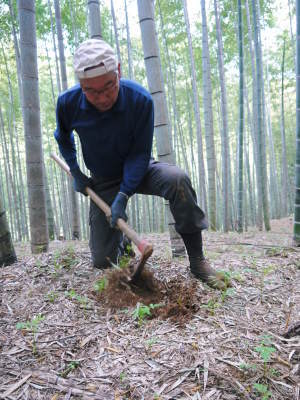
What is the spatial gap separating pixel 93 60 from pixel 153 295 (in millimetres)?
1542

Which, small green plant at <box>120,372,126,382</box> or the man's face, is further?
the man's face

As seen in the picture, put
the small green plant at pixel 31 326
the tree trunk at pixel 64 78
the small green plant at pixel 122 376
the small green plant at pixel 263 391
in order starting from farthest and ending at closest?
the tree trunk at pixel 64 78
the small green plant at pixel 31 326
the small green plant at pixel 122 376
the small green plant at pixel 263 391

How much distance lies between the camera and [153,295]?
214cm

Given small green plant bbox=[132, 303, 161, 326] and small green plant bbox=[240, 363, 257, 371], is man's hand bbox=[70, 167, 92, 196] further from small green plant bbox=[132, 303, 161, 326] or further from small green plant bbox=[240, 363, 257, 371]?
small green plant bbox=[240, 363, 257, 371]

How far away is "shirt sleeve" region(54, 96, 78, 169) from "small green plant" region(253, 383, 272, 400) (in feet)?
6.49

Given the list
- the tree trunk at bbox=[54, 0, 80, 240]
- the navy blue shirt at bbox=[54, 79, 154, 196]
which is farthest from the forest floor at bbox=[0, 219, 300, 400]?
the tree trunk at bbox=[54, 0, 80, 240]

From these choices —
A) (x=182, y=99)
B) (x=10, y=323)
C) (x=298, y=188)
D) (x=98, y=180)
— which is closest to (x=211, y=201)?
(x=298, y=188)

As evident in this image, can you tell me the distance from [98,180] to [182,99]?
37.4 ft

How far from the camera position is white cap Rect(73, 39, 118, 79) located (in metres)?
1.78

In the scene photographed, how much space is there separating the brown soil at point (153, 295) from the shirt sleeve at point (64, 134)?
3.33 feet

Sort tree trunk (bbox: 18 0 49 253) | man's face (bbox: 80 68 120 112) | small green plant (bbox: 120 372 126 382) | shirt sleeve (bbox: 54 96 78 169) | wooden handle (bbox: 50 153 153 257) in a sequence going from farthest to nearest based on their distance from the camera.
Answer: tree trunk (bbox: 18 0 49 253) → shirt sleeve (bbox: 54 96 78 169) → wooden handle (bbox: 50 153 153 257) → man's face (bbox: 80 68 120 112) → small green plant (bbox: 120 372 126 382)

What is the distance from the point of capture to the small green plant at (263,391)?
125 cm

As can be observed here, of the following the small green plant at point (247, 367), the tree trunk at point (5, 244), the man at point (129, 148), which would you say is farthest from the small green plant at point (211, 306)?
the tree trunk at point (5, 244)

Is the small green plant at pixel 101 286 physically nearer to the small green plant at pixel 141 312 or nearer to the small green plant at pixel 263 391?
the small green plant at pixel 141 312
